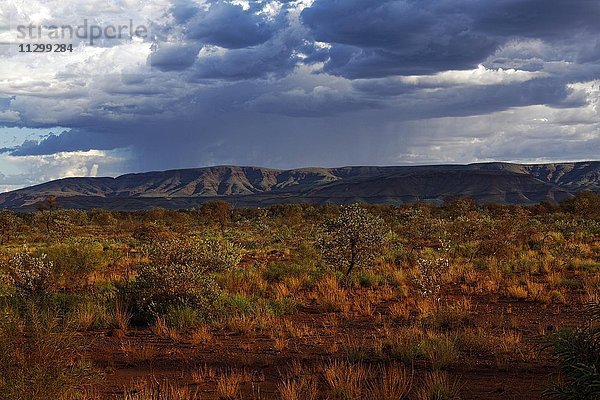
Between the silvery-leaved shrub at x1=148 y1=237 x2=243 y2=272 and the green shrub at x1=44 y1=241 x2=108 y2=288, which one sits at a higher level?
the silvery-leaved shrub at x1=148 y1=237 x2=243 y2=272

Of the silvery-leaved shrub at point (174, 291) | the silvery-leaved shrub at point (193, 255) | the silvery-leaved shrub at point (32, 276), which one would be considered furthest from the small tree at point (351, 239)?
the silvery-leaved shrub at point (32, 276)

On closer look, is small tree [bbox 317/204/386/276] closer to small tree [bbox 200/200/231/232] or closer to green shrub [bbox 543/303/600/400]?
green shrub [bbox 543/303/600/400]

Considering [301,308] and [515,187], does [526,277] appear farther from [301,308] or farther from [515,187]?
[515,187]

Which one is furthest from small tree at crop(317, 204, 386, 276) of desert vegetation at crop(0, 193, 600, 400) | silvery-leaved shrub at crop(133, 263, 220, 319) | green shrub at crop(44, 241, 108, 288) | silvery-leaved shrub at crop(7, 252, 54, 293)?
silvery-leaved shrub at crop(7, 252, 54, 293)

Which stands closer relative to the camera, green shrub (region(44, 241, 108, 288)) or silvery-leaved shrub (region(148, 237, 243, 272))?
silvery-leaved shrub (region(148, 237, 243, 272))

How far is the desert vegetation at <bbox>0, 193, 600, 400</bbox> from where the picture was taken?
7.49m

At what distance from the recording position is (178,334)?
1225 cm

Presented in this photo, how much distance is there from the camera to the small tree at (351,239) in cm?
1947

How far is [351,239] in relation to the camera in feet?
64.3

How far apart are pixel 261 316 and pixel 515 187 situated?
160359 millimetres

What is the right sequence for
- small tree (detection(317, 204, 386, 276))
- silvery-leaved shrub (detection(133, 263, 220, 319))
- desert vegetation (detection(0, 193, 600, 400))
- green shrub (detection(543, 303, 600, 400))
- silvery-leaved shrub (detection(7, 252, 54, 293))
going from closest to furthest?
green shrub (detection(543, 303, 600, 400)) → desert vegetation (detection(0, 193, 600, 400)) → silvery-leaved shrub (detection(133, 263, 220, 319)) → silvery-leaved shrub (detection(7, 252, 54, 293)) → small tree (detection(317, 204, 386, 276))

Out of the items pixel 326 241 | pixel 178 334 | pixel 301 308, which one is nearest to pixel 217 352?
pixel 178 334

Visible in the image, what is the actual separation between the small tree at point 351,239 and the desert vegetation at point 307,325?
5 centimetres

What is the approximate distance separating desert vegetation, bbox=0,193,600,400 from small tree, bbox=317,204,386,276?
0.05 metres
